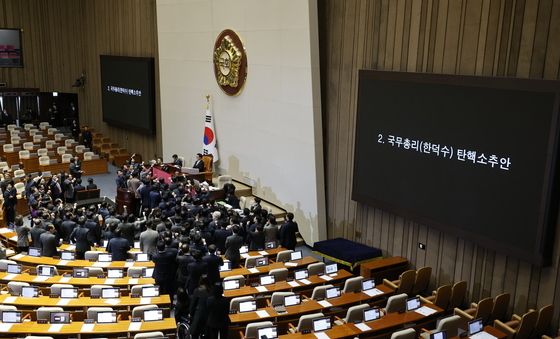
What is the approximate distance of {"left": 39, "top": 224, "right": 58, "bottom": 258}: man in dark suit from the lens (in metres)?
11.3

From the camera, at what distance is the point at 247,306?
28.5ft

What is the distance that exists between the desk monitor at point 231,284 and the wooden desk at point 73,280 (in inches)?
49.8

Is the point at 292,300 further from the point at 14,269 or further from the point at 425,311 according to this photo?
the point at 14,269

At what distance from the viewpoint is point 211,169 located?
1784 cm

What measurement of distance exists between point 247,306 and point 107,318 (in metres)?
2.02

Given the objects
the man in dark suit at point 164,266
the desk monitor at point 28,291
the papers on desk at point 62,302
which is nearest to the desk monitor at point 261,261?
the man in dark suit at point 164,266

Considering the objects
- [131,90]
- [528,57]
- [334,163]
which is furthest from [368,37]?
[131,90]

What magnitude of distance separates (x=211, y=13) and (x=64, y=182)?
6.47m

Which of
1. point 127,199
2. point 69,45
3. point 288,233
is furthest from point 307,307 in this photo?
point 69,45

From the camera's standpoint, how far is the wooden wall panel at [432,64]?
899 cm

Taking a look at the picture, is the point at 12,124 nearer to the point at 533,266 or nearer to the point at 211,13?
the point at 211,13

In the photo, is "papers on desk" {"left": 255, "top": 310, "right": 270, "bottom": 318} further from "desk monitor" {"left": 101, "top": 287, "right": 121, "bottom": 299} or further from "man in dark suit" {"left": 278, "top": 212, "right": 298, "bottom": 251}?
"man in dark suit" {"left": 278, "top": 212, "right": 298, "bottom": 251}

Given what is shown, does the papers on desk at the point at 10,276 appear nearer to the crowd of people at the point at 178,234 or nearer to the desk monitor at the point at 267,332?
the crowd of people at the point at 178,234

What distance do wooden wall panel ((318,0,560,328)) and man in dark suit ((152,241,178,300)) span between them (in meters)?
4.67
